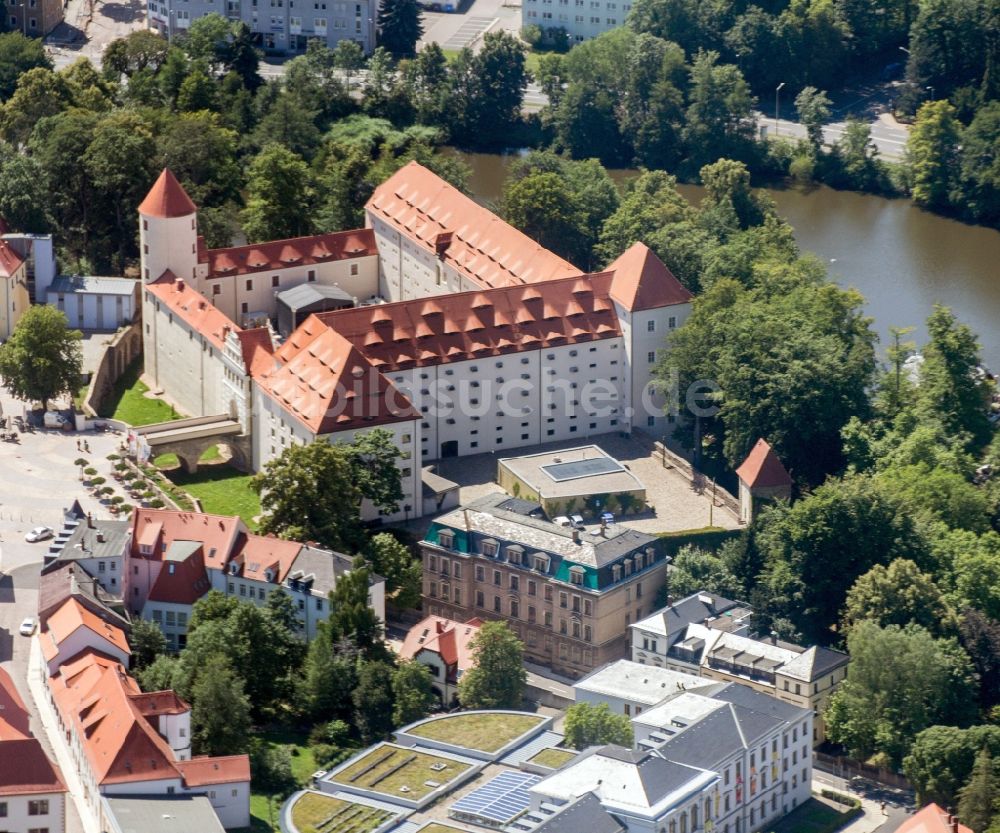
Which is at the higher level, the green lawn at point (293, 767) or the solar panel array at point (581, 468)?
the solar panel array at point (581, 468)

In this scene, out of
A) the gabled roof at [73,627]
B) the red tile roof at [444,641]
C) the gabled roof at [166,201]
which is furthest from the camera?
the gabled roof at [166,201]

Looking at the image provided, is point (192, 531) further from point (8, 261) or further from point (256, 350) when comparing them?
point (8, 261)

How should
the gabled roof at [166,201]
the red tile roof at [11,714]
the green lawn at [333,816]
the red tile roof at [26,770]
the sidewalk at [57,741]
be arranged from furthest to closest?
the gabled roof at [166,201] < the green lawn at [333,816] < the sidewalk at [57,741] < the red tile roof at [11,714] < the red tile roof at [26,770]

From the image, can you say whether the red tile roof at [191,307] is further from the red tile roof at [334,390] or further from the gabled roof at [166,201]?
the red tile roof at [334,390]

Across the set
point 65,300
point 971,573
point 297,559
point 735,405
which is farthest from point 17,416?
point 971,573

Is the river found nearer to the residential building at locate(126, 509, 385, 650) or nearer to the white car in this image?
the residential building at locate(126, 509, 385, 650)

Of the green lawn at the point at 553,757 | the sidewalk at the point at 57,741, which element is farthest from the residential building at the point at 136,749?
the green lawn at the point at 553,757

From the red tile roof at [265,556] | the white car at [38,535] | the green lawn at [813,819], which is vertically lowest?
the green lawn at [813,819]

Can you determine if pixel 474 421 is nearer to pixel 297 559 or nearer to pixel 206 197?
pixel 297 559
